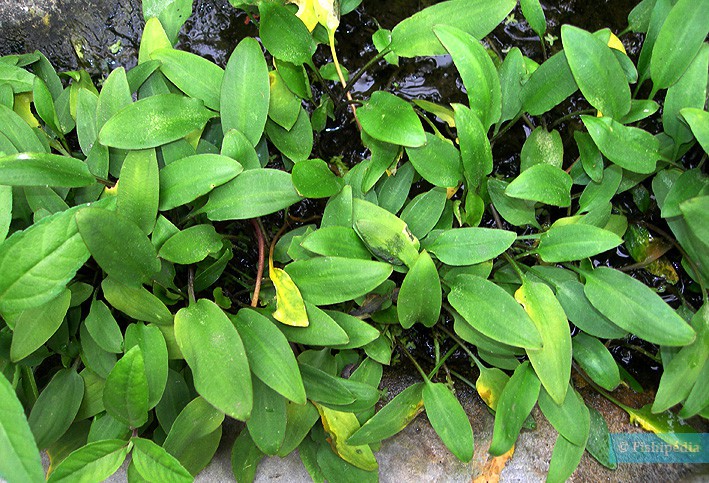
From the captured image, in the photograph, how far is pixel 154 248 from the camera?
112 centimetres

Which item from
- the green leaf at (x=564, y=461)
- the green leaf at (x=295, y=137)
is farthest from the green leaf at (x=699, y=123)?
the green leaf at (x=295, y=137)

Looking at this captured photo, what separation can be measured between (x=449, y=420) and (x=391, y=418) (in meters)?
0.13

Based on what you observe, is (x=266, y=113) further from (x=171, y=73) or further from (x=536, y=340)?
(x=536, y=340)

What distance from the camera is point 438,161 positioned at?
1259mm

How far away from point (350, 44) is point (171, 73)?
537 mm

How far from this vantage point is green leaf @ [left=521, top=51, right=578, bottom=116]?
4.20ft

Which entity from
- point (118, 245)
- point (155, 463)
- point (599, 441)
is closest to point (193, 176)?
point (118, 245)

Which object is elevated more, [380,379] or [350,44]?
[350,44]

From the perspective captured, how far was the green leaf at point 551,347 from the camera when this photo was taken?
1139 mm

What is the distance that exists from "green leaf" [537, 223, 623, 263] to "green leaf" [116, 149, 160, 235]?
847 mm

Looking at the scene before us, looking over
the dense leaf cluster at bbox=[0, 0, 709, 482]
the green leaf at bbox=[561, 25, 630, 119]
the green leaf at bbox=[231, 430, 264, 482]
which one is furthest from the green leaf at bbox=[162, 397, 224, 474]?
the green leaf at bbox=[561, 25, 630, 119]

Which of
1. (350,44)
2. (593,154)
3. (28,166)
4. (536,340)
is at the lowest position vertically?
(536,340)

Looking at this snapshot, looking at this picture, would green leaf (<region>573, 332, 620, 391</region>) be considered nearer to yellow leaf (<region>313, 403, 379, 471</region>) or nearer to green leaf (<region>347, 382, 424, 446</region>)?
green leaf (<region>347, 382, 424, 446</region>)

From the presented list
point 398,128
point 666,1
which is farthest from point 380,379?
point 666,1
